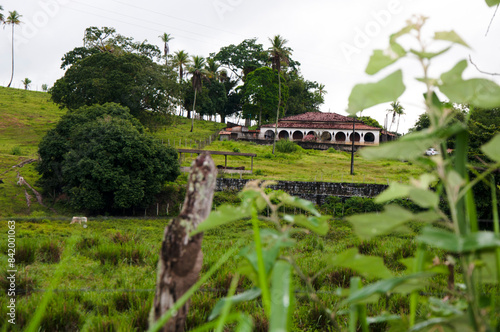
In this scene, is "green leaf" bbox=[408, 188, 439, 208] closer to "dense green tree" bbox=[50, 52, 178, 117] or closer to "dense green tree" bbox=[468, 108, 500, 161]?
"dense green tree" bbox=[468, 108, 500, 161]

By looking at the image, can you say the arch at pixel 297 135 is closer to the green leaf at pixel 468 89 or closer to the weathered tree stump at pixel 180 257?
the weathered tree stump at pixel 180 257

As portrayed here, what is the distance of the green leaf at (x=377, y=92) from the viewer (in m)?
0.45

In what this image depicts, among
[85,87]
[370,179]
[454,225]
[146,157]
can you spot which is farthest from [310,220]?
[85,87]

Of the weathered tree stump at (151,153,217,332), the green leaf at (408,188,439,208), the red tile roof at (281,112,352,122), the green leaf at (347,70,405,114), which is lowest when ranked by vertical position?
the weathered tree stump at (151,153,217,332)

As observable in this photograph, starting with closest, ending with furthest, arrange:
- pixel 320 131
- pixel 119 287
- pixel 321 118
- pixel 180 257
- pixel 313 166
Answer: pixel 180 257 → pixel 119 287 → pixel 313 166 → pixel 320 131 → pixel 321 118

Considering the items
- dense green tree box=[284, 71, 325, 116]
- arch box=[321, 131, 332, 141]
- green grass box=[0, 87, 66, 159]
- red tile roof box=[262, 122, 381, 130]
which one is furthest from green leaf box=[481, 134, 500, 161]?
dense green tree box=[284, 71, 325, 116]

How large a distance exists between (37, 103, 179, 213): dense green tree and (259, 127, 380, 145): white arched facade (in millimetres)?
23283

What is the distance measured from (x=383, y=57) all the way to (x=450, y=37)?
80mm

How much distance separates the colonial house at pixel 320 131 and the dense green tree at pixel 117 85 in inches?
578

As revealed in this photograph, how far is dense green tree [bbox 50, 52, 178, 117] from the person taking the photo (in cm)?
2803

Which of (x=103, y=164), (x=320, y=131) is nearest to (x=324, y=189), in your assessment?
(x=103, y=164)

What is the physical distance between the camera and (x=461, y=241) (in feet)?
1.10

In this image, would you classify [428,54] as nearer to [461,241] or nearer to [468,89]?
[468,89]

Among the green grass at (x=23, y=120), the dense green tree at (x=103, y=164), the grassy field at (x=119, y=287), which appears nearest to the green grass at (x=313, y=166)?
the dense green tree at (x=103, y=164)
